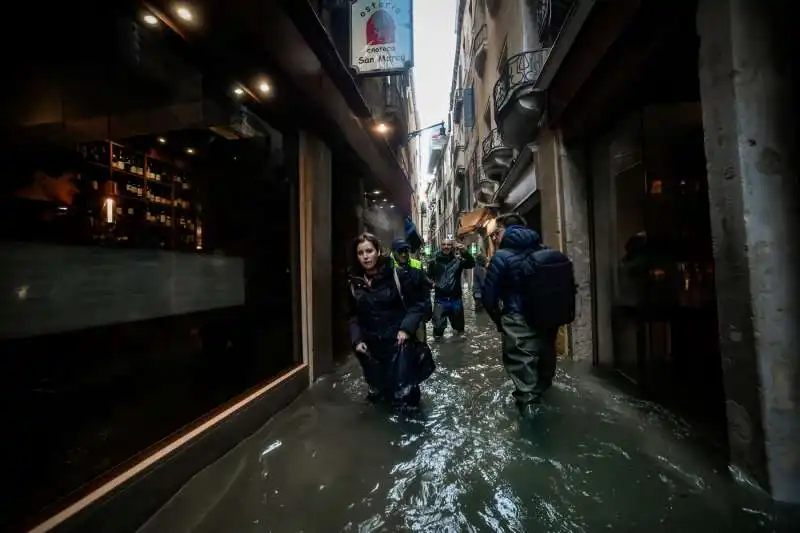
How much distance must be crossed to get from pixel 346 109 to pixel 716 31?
517cm

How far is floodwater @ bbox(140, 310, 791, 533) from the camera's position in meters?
2.32

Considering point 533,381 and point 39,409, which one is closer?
point 39,409

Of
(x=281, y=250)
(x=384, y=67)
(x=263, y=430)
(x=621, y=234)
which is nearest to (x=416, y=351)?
(x=263, y=430)

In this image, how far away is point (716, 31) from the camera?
261cm

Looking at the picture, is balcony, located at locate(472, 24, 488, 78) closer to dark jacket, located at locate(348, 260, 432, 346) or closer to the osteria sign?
the osteria sign

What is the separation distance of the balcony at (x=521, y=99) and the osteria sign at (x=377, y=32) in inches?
98.3

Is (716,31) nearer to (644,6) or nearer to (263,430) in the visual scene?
(644,6)

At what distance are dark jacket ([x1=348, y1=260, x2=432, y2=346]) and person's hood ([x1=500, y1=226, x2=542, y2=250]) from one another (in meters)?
0.97

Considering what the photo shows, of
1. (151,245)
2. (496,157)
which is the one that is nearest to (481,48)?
(496,157)

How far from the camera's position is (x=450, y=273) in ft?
26.8

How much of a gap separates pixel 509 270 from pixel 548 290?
1.35 ft

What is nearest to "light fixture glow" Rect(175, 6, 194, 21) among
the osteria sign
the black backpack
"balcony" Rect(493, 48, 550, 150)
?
the black backpack

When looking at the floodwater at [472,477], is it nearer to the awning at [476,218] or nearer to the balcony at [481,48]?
the awning at [476,218]

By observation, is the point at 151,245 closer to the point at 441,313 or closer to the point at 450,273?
the point at 450,273
